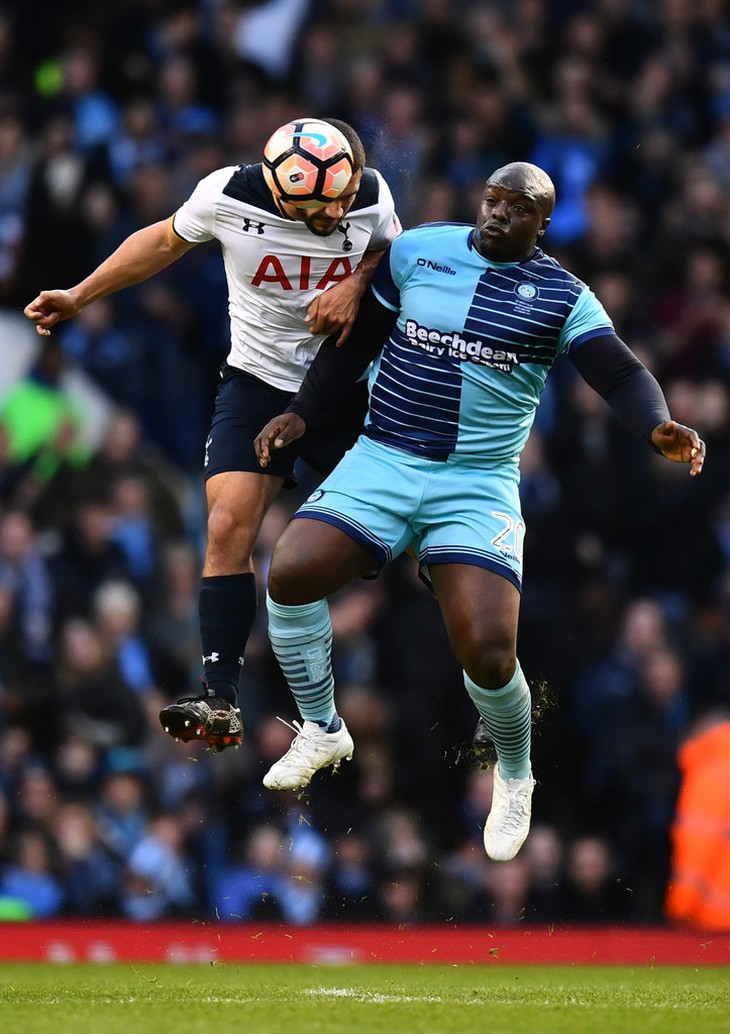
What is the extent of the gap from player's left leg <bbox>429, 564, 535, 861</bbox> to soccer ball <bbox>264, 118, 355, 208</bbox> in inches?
58.7

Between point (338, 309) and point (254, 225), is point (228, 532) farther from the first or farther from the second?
point (254, 225)

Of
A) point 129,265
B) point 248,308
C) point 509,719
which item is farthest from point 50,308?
point 509,719

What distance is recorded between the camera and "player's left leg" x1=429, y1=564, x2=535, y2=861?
6316 millimetres

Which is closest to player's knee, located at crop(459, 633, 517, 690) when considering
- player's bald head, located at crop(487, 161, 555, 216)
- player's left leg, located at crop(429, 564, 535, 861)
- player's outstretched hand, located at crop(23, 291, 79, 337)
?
player's left leg, located at crop(429, 564, 535, 861)

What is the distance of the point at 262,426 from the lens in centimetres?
685

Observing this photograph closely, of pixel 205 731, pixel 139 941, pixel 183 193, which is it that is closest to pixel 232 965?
pixel 139 941

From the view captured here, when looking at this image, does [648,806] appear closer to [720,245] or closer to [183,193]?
[720,245]

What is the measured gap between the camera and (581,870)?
31.6ft

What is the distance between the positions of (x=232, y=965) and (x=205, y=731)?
2766mm

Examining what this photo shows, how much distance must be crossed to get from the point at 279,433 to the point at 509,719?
1.47 metres

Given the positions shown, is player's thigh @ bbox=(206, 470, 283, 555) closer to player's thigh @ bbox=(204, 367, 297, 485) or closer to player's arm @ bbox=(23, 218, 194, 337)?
player's thigh @ bbox=(204, 367, 297, 485)

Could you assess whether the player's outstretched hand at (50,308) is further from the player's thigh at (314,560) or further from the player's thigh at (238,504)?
the player's thigh at (314,560)

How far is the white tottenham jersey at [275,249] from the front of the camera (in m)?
6.65

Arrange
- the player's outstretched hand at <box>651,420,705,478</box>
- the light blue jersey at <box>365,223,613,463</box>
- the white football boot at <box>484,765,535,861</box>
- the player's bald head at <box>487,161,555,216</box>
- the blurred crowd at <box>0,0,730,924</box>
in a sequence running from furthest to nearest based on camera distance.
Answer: the blurred crowd at <box>0,0,730,924</box> < the white football boot at <box>484,765,535,861</box> < the light blue jersey at <box>365,223,613,463</box> < the player's bald head at <box>487,161,555,216</box> < the player's outstretched hand at <box>651,420,705,478</box>
